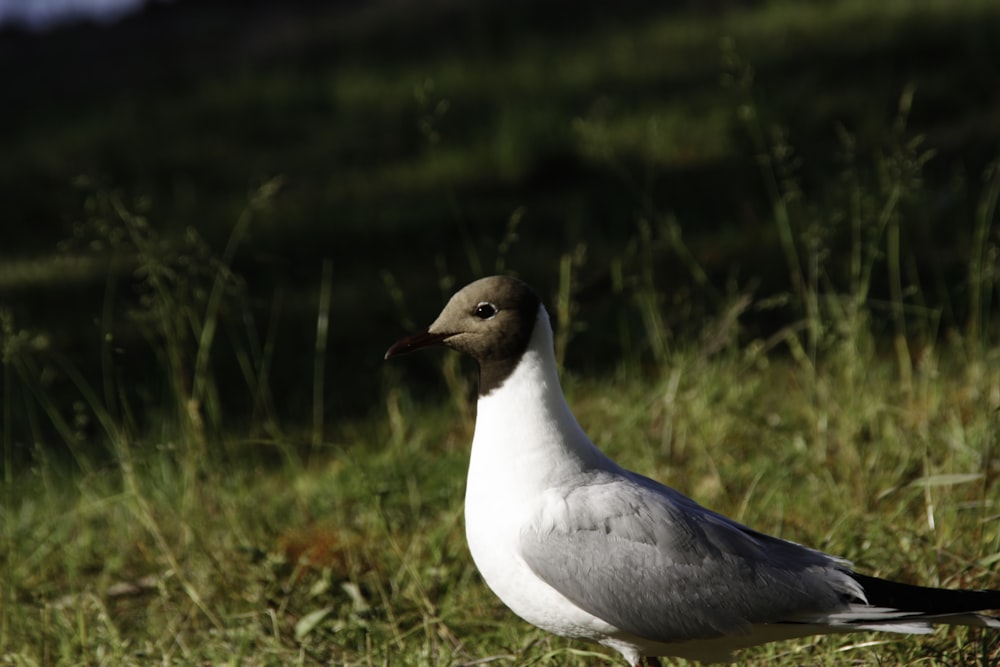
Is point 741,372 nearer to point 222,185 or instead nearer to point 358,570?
point 358,570

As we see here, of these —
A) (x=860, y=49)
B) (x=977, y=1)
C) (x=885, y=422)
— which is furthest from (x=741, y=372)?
(x=977, y=1)

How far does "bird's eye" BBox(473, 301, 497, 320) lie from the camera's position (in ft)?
9.82

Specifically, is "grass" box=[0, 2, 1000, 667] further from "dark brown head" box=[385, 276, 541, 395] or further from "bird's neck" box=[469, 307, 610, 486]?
"dark brown head" box=[385, 276, 541, 395]

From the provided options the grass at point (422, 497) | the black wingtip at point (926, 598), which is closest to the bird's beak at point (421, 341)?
the grass at point (422, 497)

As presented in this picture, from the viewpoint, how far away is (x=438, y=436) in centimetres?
500

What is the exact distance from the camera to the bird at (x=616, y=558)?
2.78 metres

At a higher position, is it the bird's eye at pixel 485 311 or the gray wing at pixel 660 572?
the bird's eye at pixel 485 311

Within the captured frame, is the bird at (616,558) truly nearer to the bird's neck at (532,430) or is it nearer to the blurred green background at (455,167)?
the bird's neck at (532,430)

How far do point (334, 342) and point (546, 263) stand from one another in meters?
1.18

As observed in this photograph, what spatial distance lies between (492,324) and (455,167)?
5.04m

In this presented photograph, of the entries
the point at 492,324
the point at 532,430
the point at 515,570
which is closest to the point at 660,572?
the point at 515,570

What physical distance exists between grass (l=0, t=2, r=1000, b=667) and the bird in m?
0.34

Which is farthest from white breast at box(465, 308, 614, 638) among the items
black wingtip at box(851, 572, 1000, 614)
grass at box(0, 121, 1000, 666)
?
black wingtip at box(851, 572, 1000, 614)

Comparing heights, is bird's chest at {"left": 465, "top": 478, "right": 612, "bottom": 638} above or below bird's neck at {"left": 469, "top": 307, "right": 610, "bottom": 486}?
below
